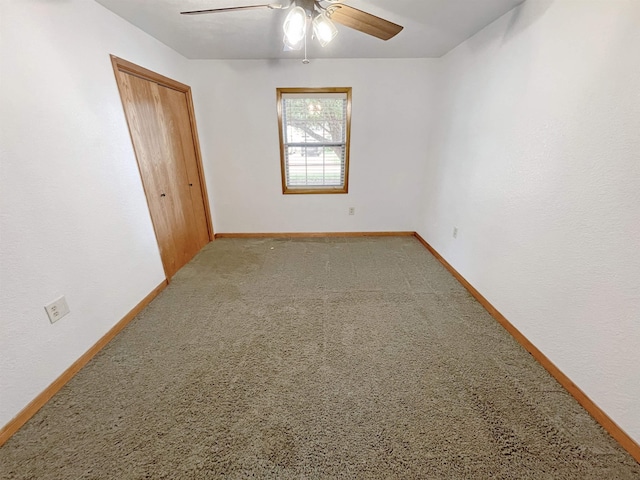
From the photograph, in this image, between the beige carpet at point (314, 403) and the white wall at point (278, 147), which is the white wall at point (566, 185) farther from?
the white wall at point (278, 147)

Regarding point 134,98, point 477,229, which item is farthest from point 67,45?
point 477,229

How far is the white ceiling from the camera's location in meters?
1.79

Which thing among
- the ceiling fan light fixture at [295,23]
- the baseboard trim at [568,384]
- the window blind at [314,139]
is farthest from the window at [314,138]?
the baseboard trim at [568,384]

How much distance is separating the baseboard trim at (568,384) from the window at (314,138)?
2.19 meters

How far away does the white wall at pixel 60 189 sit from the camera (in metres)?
1.29

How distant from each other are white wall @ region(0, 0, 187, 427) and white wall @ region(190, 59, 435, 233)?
1163 millimetres

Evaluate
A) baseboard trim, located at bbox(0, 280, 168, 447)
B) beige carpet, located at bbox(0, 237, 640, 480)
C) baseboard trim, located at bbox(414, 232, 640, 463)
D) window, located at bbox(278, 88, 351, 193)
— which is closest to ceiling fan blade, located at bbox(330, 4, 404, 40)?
window, located at bbox(278, 88, 351, 193)

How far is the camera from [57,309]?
4.97 feet

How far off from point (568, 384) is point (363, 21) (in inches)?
95.6

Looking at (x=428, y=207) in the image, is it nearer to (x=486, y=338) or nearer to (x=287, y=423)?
(x=486, y=338)

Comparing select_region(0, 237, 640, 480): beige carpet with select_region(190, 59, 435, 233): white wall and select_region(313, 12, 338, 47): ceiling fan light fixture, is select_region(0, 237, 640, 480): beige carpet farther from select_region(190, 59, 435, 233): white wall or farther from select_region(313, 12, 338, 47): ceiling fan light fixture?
select_region(313, 12, 338, 47): ceiling fan light fixture

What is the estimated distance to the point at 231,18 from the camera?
1.96m

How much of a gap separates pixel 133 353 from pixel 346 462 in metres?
1.52

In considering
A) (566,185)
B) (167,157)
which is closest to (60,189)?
(167,157)
